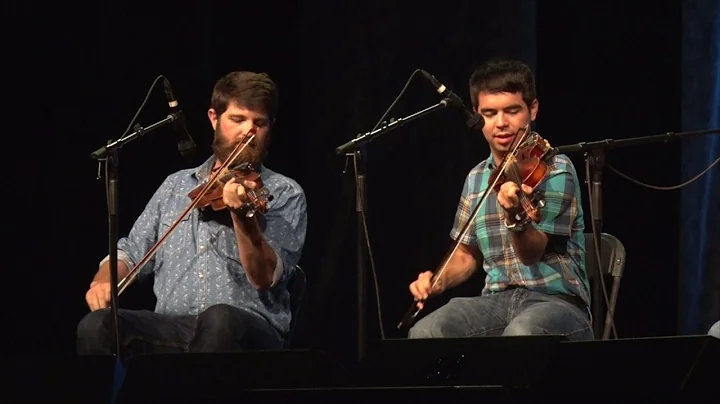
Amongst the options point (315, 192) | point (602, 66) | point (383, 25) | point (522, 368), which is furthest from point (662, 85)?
point (522, 368)

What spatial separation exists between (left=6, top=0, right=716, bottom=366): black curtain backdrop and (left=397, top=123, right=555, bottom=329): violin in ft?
2.93

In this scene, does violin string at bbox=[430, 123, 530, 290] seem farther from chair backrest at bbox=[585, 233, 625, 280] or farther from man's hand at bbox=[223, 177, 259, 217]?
man's hand at bbox=[223, 177, 259, 217]

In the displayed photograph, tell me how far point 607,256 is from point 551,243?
24 cm

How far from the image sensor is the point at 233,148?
357 cm

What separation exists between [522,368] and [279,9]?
229 cm

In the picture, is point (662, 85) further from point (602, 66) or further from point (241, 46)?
point (241, 46)

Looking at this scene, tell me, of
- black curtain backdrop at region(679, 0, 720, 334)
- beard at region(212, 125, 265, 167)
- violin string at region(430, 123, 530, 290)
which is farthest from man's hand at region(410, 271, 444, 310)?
black curtain backdrop at region(679, 0, 720, 334)

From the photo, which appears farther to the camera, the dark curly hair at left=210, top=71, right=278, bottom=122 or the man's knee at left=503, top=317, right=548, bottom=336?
the dark curly hair at left=210, top=71, right=278, bottom=122

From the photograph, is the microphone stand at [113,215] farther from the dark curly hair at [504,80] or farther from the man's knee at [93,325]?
the dark curly hair at [504,80]

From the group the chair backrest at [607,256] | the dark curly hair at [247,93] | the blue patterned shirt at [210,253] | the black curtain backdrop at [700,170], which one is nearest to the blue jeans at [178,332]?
the blue patterned shirt at [210,253]

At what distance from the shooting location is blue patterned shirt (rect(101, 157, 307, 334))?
3.55 metres

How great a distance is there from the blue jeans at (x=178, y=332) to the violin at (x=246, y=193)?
310 millimetres

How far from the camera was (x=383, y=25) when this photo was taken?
4.45m

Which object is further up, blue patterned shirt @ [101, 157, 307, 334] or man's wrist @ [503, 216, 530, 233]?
man's wrist @ [503, 216, 530, 233]
